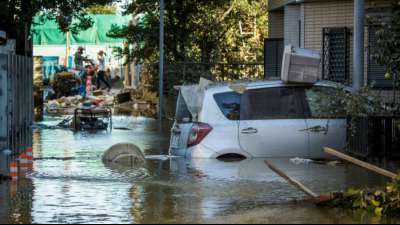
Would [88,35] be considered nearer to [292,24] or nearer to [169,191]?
[292,24]

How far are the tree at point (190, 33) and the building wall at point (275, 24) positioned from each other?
9.54ft

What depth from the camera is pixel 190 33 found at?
93.9 feet

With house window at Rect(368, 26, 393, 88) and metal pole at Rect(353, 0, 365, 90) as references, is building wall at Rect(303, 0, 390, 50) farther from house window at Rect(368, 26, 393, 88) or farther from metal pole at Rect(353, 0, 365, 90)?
metal pole at Rect(353, 0, 365, 90)

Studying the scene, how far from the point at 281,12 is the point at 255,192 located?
584 inches

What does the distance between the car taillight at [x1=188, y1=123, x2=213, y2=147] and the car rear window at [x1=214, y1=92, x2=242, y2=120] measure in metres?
0.37

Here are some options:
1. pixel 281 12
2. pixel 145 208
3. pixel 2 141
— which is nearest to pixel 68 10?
pixel 281 12

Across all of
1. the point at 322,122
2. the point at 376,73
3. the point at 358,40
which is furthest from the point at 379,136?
the point at 376,73

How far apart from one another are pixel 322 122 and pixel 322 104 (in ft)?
0.97

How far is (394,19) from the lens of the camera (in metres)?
12.5

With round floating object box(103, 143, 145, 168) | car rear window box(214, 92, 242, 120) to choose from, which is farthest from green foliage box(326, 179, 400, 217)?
round floating object box(103, 143, 145, 168)

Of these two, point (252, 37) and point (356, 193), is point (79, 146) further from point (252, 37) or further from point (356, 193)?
point (252, 37)

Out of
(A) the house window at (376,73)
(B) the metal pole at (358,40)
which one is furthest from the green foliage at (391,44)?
(A) the house window at (376,73)

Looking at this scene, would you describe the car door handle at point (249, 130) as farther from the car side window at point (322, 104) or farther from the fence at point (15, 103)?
the fence at point (15, 103)

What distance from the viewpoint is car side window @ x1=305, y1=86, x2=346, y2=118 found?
14.0m
